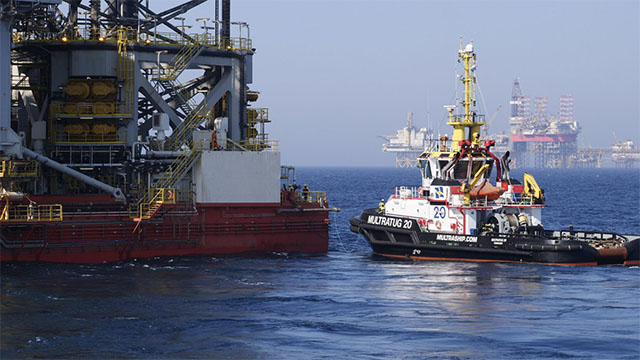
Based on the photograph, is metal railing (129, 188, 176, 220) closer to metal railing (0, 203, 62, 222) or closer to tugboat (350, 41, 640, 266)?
metal railing (0, 203, 62, 222)

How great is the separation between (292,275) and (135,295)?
7494 mm

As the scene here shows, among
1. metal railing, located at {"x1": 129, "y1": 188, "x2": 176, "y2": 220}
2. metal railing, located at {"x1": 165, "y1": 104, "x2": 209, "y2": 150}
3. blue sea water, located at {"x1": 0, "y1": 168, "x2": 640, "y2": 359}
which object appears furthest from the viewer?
metal railing, located at {"x1": 165, "y1": 104, "x2": 209, "y2": 150}

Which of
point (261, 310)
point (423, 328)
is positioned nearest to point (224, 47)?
point (261, 310)

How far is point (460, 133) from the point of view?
48094 millimetres

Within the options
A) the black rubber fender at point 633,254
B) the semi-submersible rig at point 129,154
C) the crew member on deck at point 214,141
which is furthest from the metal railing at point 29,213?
the black rubber fender at point 633,254

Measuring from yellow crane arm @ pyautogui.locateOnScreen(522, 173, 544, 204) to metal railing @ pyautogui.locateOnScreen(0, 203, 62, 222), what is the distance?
21.2 m

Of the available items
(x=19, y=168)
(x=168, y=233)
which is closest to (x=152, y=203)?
(x=168, y=233)

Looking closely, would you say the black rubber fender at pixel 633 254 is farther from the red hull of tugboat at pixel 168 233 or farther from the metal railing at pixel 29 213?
the metal railing at pixel 29 213

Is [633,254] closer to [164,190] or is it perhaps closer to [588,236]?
[588,236]

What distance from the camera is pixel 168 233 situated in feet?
144

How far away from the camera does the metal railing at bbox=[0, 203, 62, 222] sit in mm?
40031

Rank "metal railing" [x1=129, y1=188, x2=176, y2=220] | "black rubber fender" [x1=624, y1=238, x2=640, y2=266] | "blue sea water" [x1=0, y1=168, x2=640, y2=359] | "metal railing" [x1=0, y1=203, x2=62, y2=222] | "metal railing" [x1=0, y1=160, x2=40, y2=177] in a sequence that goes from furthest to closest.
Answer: "black rubber fender" [x1=624, y1=238, x2=640, y2=266] < "metal railing" [x1=129, y1=188, x2=176, y2=220] < "metal railing" [x1=0, y1=160, x2=40, y2=177] < "metal railing" [x1=0, y1=203, x2=62, y2=222] < "blue sea water" [x1=0, y1=168, x2=640, y2=359]

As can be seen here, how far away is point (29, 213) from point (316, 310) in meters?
14.3

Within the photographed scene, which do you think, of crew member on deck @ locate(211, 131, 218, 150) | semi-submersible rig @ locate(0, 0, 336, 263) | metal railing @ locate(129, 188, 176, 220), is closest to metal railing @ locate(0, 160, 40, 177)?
semi-submersible rig @ locate(0, 0, 336, 263)
